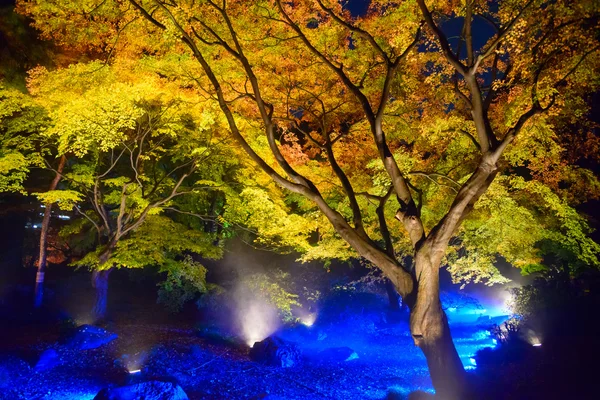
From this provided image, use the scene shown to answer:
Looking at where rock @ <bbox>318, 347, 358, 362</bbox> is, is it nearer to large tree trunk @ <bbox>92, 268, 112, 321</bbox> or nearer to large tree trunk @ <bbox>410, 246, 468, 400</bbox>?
large tree trunk @ <bbox>410, 246, 468, 400</bbox>

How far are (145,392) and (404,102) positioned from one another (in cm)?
891

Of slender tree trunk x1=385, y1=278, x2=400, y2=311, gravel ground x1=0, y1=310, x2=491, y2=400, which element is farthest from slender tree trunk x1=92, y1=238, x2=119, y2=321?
slender tree trunk x1=385, y1=278, x2=400, y2=311

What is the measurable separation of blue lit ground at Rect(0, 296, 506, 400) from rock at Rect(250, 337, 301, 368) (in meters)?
0.31

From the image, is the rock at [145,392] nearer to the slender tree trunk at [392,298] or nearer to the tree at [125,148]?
the tree at [125,148]

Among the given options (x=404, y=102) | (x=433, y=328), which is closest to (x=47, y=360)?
(x=433, y=328)

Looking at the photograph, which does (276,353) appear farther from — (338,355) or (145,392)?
(145,392)

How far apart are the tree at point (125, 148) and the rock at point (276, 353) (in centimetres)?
352

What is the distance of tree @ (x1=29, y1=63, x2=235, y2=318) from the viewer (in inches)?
355

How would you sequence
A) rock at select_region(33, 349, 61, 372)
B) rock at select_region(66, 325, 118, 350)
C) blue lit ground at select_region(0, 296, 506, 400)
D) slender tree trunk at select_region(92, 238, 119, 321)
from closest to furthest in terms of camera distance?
1. blue lit ground at select_region(0, 296, 506, 400)
2. rock at select_region(33, 349, 61, 372)
3. rock at select_region(66, 325, 118, 350)
4. slender tree trunk at select_region(92, 238, 119, 321)

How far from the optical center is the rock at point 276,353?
11.4m

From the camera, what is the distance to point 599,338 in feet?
28.9

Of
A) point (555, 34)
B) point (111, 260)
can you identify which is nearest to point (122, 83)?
point (111, 260)

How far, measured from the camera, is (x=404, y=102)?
9.98 m

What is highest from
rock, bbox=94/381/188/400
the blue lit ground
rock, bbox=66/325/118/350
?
rock, bbox=66/325/118/350
